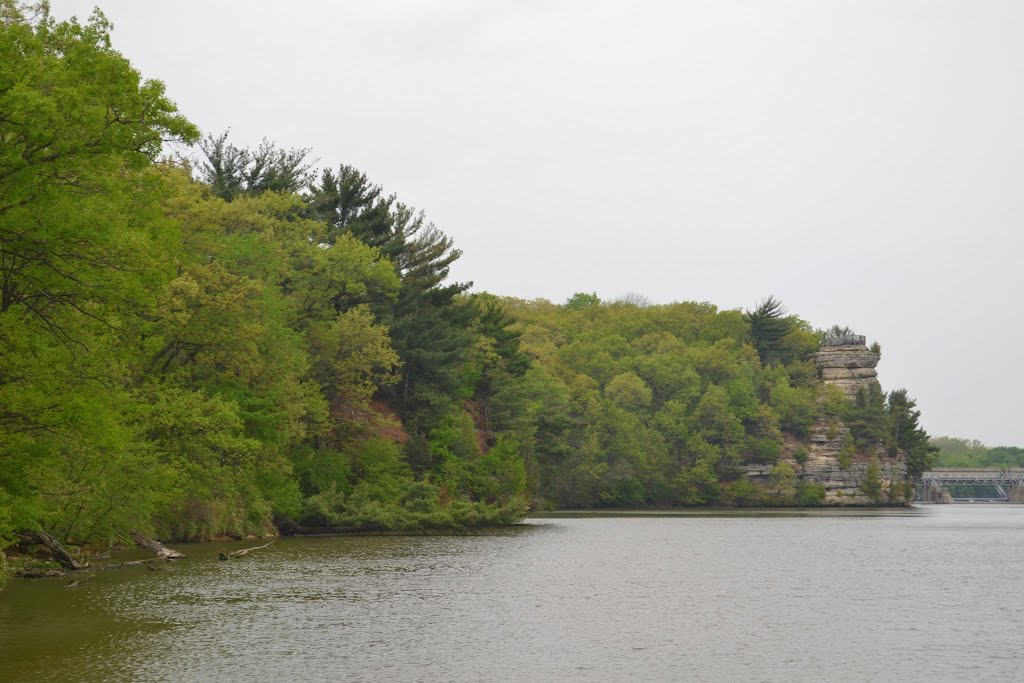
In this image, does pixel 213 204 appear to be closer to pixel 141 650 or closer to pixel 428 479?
pixel 428 479

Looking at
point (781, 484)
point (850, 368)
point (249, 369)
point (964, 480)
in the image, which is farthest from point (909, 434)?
point (249, 369)

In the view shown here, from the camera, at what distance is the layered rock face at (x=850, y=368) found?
142 m

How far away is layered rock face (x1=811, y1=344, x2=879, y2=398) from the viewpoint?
142 m

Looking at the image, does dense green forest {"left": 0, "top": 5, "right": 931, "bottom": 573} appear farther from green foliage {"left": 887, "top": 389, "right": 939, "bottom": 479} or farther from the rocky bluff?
green foliage {"left": 887, "top": 389, "right": 939, "bottom": 479}

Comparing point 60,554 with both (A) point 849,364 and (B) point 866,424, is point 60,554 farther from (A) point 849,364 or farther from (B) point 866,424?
(A) point 849,364

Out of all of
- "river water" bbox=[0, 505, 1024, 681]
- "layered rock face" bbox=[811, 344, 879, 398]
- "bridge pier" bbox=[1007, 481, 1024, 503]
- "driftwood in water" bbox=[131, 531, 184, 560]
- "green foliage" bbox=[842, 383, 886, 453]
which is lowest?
"river water" bbox=[0, 505, 1024, 681]

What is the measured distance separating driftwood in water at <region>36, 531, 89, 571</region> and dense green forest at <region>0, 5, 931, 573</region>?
3.79ft

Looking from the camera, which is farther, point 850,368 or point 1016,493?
point 1016,493

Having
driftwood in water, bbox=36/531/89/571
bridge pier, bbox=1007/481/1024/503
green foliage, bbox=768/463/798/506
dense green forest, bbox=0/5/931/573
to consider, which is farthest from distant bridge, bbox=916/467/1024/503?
driftwood in water, bbox=36/531/89/571

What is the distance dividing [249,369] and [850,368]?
4373 inches

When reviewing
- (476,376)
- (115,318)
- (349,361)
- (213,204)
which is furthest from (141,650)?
(476,376)

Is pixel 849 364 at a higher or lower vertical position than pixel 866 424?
higher

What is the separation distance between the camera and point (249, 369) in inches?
1911

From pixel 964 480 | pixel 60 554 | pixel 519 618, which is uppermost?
pixel 964 480
